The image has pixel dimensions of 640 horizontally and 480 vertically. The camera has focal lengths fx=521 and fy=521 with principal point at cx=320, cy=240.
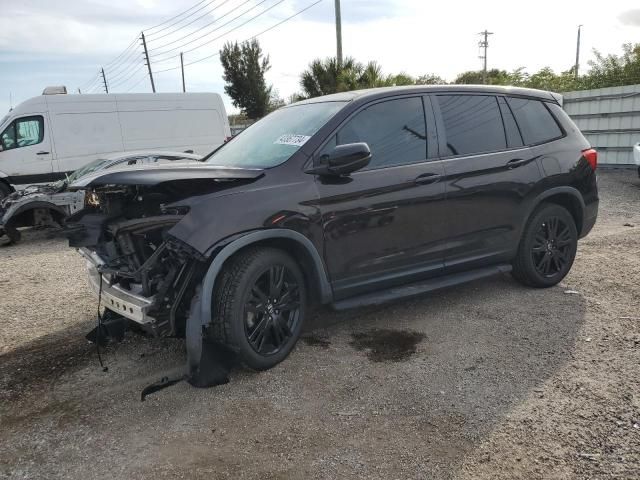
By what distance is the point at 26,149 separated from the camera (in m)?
11.5

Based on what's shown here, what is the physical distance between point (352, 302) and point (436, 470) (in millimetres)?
1447

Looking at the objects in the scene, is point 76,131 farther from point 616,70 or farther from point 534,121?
point 616,70

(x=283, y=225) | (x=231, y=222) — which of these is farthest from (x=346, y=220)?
(x=231, y=222)

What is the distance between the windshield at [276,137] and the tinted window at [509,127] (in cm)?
163

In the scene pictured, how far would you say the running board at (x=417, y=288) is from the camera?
3719 millimetres

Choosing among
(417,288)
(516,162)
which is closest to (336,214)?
(417,288)

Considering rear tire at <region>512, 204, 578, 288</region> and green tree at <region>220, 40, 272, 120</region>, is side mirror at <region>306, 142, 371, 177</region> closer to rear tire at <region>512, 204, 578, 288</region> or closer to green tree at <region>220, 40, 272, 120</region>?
rear tire at <region>512, 204, 578, 288</region>

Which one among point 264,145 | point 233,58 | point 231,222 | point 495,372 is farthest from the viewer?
point 233,58

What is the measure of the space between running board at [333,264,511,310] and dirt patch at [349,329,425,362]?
0.32 meters

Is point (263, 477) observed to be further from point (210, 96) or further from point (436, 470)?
point (210, 96)

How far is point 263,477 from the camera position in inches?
96.7

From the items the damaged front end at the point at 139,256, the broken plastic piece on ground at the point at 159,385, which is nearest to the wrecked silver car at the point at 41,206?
the damaged front end at the point at 139,256

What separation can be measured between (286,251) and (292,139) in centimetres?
85

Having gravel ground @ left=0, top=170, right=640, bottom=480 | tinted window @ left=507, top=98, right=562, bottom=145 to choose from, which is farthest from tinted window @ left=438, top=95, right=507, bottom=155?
gravel ground @ left=0, top=170, right=640, bottom=480
